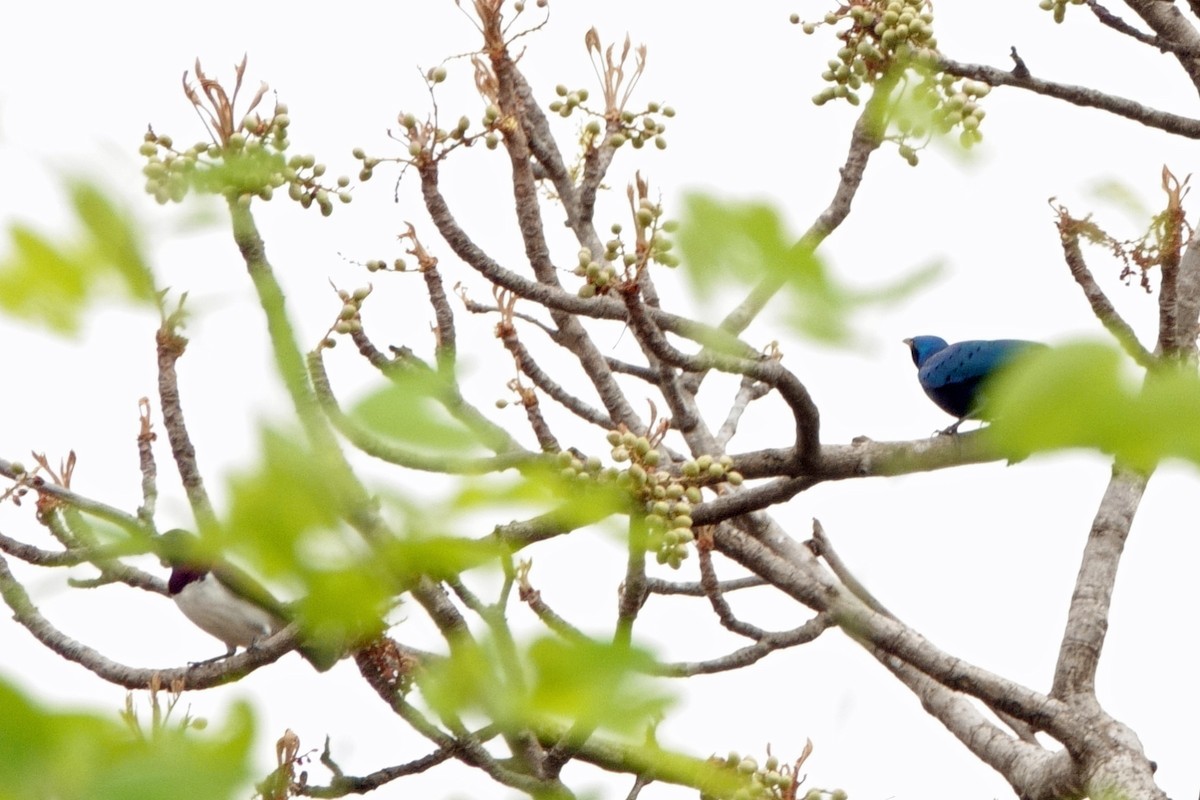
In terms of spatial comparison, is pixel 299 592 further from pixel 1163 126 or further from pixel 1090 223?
pixel 1163 126

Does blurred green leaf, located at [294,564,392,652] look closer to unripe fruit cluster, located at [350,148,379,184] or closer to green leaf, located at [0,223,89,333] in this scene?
green leaf, located at [0,223,89,333]

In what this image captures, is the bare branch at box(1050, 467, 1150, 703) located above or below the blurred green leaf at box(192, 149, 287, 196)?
above

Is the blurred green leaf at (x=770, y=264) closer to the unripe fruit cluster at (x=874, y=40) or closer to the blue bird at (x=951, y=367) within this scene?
the unripe fruit cluster at (x=874, y=40)

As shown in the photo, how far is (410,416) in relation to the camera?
0.59 m

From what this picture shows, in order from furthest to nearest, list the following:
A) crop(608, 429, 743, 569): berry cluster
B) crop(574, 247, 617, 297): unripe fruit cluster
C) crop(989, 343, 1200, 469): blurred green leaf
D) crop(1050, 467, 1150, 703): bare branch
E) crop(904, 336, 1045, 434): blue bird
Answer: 1. crop(1050, 467, 1150, 703): bare branch
2. crop(904, 336, 1045, 434): blue bird
3. crop(574, 247, 617, 297): unripe fruit cluster
4. crop(608, 429, 743, 569): berry cluster
5. crop(989, 343, 1200, 469): blurred green leaf

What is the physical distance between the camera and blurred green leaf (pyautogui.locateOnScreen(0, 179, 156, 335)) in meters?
0.61

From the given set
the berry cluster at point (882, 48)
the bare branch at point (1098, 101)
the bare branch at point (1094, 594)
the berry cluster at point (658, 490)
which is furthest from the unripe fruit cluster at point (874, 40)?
the bare branch at point (1094, 594)

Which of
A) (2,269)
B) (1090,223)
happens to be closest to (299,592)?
(2,269)

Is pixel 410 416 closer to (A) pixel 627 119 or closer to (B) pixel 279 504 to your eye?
(B) pixel 279 504

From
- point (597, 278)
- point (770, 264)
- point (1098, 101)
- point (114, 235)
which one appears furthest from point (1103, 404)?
point (1098, 101)

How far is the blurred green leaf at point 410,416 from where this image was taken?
593 mm

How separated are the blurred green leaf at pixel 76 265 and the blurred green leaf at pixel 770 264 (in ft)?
0.84

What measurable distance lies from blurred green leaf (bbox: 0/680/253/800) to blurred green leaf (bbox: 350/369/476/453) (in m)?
0.16

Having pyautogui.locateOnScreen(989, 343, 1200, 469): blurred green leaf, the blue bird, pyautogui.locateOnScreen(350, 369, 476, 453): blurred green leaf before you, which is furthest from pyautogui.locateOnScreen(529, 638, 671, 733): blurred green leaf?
the blue bird
